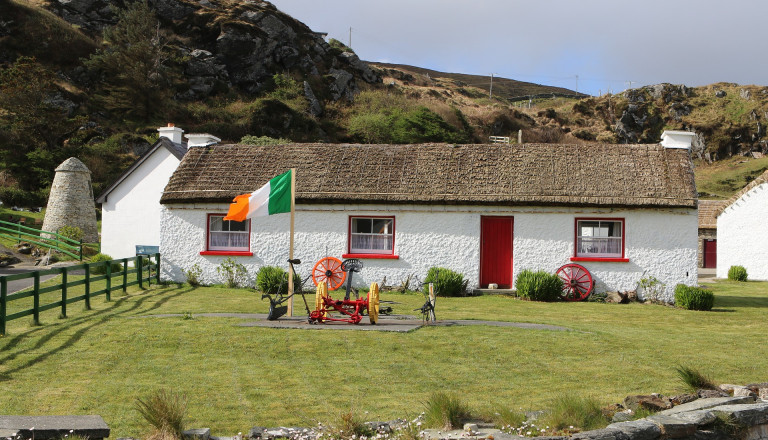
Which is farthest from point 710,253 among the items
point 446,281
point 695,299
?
point 446,281

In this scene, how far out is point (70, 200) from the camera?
31094mm

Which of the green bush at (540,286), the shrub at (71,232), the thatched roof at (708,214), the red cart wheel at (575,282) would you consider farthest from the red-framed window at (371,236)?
the thatched roof at (708,214)

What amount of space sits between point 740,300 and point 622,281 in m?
4.33

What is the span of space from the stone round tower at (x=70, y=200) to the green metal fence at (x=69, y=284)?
8.84 metres

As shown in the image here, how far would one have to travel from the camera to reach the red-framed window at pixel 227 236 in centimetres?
2077

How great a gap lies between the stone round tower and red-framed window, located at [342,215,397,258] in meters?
16.8

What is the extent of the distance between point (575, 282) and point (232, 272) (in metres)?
9.88

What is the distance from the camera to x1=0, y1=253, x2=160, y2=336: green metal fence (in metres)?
11.8

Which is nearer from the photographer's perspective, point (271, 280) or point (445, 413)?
point (445, 413)

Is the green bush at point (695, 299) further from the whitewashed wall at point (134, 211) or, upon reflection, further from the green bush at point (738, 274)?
the whitewashed wall at point (134, 211)

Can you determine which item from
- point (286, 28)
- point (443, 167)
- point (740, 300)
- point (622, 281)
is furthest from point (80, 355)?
point (286, 28)

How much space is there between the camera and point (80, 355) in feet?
32.8

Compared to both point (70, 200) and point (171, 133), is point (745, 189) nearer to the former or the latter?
point (171, 133)

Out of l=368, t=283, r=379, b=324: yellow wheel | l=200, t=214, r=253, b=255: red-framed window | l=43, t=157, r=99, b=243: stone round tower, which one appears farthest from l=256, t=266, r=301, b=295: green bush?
l=43, t=157, r=99, b=243: stone round tower
